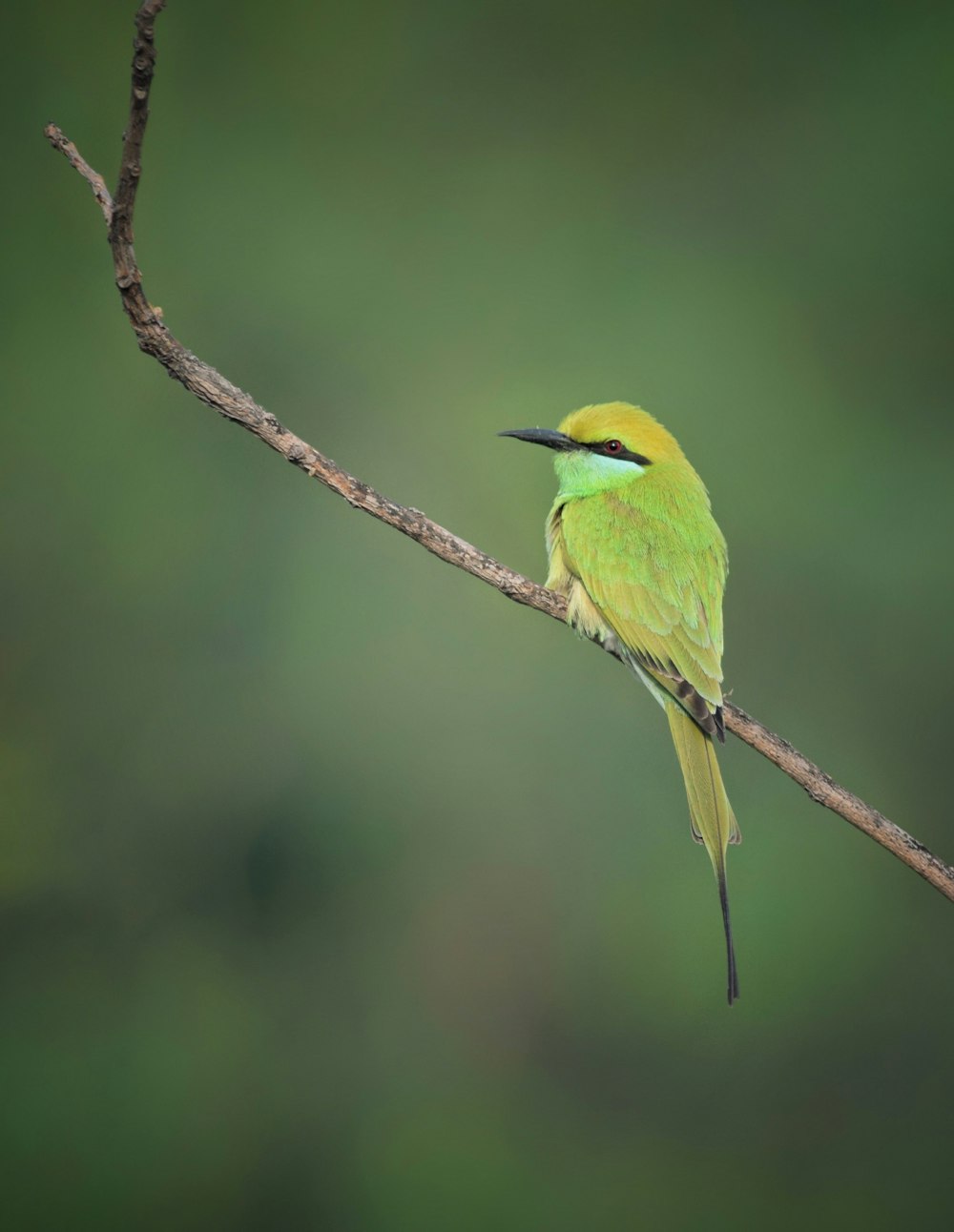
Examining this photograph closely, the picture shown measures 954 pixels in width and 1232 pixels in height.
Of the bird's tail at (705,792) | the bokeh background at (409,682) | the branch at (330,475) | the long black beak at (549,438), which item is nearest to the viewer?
the branch at (330,475)

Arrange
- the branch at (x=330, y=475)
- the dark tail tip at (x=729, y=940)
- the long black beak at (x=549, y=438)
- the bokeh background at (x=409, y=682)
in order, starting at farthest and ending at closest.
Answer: the bokeh background at (x=409, y=682)
the long black beak at (x=549, y=438)
the dark tail tip at (x=729, y=940)
the branch at (x=330, y=475)

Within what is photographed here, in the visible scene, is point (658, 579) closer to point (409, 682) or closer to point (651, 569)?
point (651, 569)

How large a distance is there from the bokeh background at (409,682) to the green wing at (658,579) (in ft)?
3.31

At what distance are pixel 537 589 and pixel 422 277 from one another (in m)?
1.96

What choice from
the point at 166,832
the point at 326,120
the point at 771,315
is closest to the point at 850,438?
the point at 771,315

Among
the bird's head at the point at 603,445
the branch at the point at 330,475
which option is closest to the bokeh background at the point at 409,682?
the bird's head at the point at 603,445

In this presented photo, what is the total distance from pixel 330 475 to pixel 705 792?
31.9 inches

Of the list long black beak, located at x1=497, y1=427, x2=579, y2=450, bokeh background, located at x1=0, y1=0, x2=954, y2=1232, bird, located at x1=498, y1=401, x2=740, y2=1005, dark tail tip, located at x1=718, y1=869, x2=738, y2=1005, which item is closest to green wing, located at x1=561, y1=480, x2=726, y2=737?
bird, located at x1=498, y1=401, x2=740, y2=1005

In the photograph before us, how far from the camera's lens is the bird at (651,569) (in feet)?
6.40

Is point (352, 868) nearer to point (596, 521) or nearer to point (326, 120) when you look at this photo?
point (596, 521)

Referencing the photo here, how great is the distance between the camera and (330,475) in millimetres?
1678

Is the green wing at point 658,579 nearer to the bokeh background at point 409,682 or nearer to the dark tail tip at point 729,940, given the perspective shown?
the dark tail tip at point 729,940

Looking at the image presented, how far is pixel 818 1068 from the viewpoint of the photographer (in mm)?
3193

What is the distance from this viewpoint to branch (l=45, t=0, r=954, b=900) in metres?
1.40
